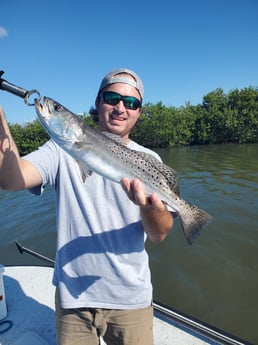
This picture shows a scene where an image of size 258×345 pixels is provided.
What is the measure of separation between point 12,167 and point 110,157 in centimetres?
91

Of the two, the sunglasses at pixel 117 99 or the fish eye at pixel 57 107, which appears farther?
the sunglasses at pixel 117 99

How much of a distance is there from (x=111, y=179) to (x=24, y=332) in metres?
3.04

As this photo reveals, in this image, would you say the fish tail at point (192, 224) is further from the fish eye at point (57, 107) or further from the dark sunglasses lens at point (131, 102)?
the fish eye at point (57, 107)

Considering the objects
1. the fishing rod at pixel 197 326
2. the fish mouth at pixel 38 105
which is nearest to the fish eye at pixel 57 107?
the fish mouth at pixel 38 105

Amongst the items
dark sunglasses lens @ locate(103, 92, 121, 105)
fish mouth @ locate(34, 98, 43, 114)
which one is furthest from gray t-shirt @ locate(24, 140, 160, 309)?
dark sunglasses lens @ locate(103, 92, 121, 105)

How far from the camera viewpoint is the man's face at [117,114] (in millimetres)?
2814

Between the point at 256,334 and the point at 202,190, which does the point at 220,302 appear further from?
the point at 202,190

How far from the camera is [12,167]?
7.48ft

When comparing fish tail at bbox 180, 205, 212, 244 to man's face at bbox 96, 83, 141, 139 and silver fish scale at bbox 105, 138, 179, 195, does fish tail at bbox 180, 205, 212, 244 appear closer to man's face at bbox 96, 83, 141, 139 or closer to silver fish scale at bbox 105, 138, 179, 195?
silver fish scale at bbox 105, 138, 179, 195

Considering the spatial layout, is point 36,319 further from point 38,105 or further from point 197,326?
point 38,105

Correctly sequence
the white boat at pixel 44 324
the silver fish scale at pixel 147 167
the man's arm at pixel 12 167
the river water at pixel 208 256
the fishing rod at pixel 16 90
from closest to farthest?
the man's arm at pixel 12 167 → the fishing rod at pixel 16 90 → the silver fish scale at pixel 147 167 → the white boat at pixel 44 324 → the river water at pixel 208 256

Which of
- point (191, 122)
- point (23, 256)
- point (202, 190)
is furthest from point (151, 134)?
point (23, 256)

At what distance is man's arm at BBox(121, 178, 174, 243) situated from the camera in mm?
2391

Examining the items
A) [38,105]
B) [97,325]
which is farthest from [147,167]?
[97,325]
